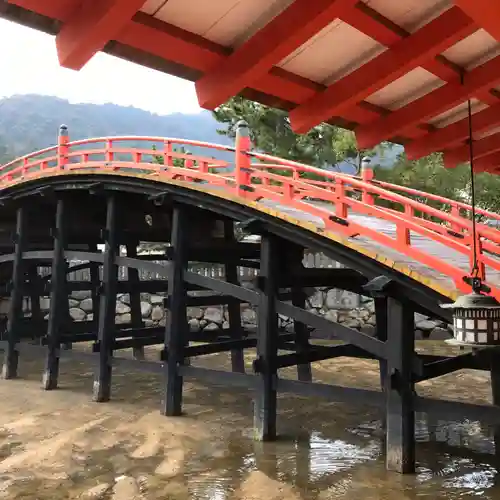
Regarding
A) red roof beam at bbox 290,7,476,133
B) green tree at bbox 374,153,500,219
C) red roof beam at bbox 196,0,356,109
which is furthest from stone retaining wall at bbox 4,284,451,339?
red roof beam at bbox 196,0,356,109

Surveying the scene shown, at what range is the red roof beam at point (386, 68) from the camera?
3.82 m

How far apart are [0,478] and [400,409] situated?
13.4ft

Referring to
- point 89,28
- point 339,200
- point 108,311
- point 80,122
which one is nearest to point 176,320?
point 108,311

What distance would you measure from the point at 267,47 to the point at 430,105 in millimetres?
2042

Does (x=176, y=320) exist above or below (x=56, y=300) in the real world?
below

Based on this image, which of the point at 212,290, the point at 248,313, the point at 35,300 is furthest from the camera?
the point at 248,313

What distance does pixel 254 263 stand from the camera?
1005 cm

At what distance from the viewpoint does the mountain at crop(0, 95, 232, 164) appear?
3206 inches

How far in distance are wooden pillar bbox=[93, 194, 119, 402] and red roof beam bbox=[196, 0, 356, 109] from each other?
195 inches

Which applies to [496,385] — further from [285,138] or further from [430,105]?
[285,138]

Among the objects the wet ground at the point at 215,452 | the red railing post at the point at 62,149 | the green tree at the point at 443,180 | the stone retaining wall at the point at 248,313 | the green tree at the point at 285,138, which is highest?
the green tree at the point at 285,138

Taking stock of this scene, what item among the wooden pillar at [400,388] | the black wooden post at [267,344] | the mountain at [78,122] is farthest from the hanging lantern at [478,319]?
Answer: the mountain at [78,122]

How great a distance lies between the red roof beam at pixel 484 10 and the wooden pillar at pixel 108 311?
Result: 6.88m

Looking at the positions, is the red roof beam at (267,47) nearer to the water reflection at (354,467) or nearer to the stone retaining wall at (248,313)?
the water reflection at (354,467)
